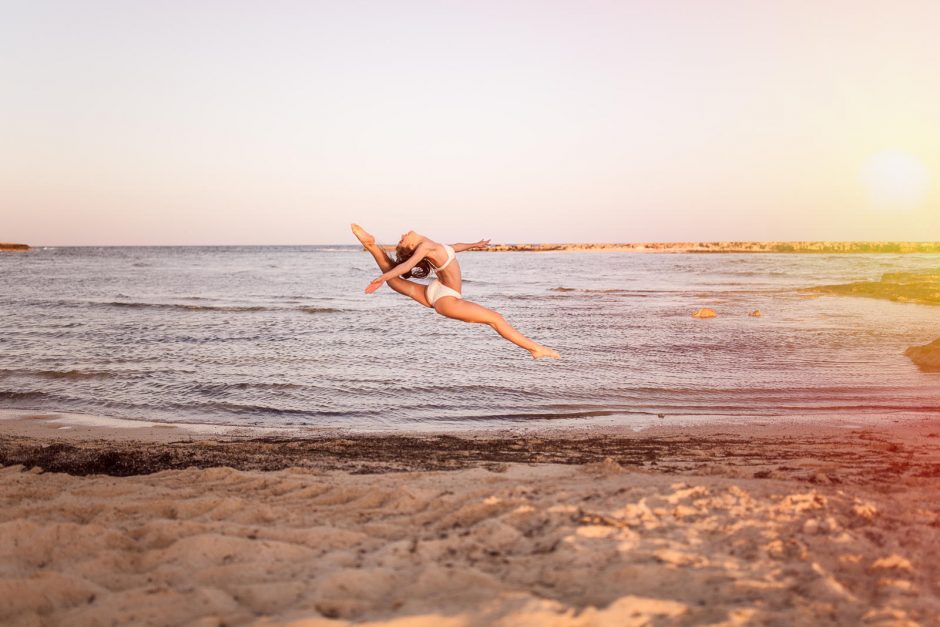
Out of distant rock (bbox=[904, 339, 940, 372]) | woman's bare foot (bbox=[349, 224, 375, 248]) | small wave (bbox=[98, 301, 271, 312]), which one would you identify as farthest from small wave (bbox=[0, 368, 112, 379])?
distant rock (bbox=[904, 339, 940, 372])

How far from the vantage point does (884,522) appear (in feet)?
15.4

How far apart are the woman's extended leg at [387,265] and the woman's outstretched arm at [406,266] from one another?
0.27 metres

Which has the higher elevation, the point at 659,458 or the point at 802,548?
the point at 802,548

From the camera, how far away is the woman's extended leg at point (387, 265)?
7.75m

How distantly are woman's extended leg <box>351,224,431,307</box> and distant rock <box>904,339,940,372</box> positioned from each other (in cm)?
1118

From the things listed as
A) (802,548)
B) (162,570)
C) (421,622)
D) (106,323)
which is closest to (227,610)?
(162,570)

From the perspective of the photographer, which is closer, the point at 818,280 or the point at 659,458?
the point at 659,458

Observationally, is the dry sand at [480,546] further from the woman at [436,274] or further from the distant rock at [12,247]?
the distant rock at [12,247]

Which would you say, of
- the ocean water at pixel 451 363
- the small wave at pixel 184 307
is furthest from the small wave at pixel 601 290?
the small wave at pixel 184 307

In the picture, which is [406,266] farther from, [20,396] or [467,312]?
[20,396]

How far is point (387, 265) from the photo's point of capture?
7.97 meters

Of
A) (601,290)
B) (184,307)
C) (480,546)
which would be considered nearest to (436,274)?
(480,546)

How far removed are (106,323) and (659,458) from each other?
19.1 m

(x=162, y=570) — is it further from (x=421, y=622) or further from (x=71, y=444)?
(x=71, y=444)
